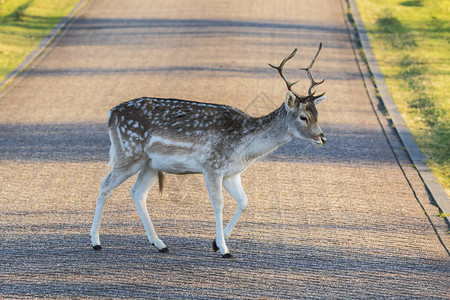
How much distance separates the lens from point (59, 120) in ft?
48.9

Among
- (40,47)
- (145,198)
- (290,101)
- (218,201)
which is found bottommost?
(40,47)

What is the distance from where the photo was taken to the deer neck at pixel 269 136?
891 cm

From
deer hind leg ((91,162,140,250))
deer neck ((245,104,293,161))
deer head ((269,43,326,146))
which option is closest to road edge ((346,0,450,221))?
deer head ((269,43,326,146))

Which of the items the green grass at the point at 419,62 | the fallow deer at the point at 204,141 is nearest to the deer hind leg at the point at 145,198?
the fallow deer at the point at 204,141

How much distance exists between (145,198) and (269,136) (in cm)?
174

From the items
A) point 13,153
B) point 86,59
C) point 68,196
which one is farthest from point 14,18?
point 68,196

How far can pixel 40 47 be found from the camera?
811 inches

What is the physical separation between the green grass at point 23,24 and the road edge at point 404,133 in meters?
9.13

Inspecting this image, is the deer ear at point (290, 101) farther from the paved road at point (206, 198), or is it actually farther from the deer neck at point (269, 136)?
the paved road at point (206, 198)

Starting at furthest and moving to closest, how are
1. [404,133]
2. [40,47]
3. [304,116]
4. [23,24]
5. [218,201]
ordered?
[23,24] < [40,47] < [404,133] < [218,201] < [304,116]

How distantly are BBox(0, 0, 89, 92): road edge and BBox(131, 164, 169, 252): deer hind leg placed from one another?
8.80 metres

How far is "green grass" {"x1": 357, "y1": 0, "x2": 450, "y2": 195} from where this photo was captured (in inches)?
570

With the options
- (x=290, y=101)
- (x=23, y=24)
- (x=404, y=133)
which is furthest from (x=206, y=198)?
(x=23, y=24)

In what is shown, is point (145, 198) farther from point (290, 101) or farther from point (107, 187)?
point (290, 101)
